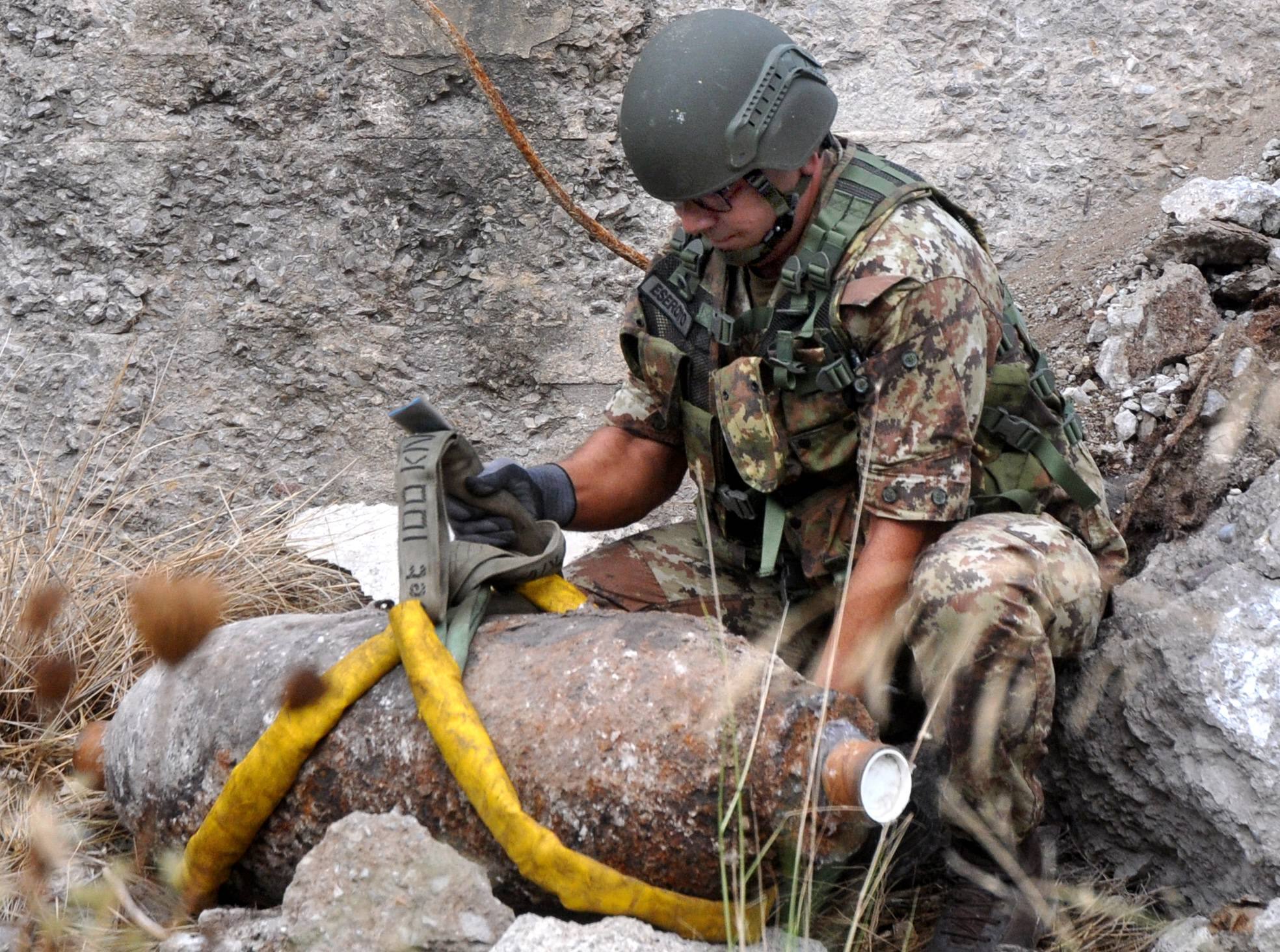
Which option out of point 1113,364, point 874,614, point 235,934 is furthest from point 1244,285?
point 235,934

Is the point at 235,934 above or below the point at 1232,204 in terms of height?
below

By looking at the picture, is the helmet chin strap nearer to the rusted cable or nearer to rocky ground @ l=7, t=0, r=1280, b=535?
the rusted cable

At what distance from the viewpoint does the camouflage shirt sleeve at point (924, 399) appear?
2.43m

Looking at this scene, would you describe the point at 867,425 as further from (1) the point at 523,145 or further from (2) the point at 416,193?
(2) the point at 416,193

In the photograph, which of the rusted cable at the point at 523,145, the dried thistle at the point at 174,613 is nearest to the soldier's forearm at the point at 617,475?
the dried thistle at the point at 174,613

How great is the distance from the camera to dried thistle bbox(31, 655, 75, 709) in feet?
9.61

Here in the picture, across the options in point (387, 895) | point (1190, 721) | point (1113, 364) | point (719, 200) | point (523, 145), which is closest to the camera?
point (387, 895)

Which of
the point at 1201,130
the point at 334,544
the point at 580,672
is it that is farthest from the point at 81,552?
the point at 1201,130

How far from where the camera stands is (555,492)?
285 centimetres

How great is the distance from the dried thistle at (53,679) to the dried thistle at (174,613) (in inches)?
7.1

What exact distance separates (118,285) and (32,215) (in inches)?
13.2

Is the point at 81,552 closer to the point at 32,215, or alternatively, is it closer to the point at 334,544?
the point at 334,544

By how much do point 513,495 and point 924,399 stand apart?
0.84 metres

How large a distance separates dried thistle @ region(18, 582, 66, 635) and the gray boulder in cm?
227
